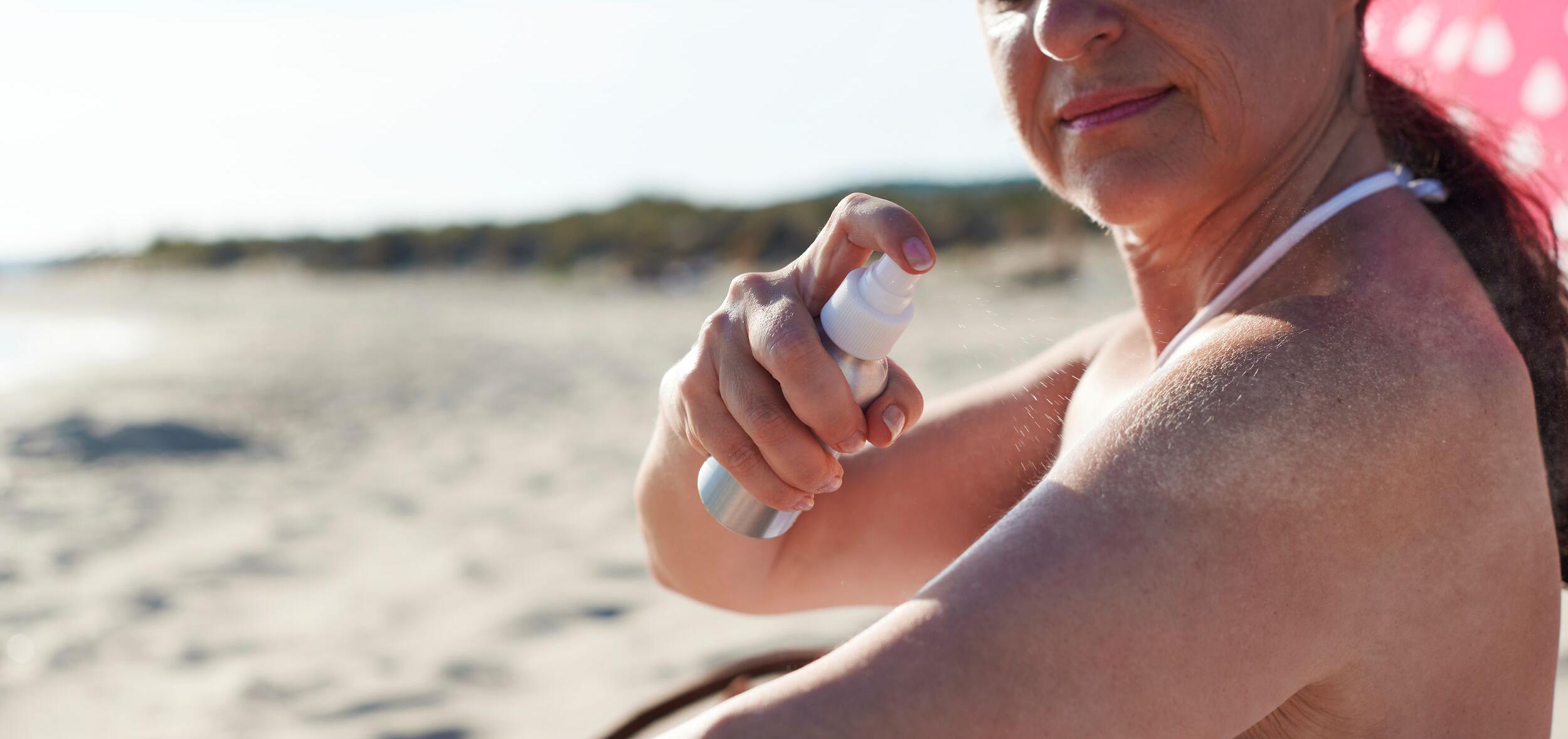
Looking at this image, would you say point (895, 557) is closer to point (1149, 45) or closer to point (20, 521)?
point (1149, 45)

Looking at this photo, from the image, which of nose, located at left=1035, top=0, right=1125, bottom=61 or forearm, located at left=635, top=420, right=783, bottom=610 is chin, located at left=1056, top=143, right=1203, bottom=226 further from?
forearm, located at left=635, top=420, right=783, bottom=610

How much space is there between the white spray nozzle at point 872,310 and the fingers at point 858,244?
0.01 m

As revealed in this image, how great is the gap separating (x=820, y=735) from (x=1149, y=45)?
2.38 ft

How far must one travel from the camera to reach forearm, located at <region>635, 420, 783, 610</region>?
1460 millimetres

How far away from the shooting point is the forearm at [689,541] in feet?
4.79

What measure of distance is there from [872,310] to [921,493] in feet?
2.45

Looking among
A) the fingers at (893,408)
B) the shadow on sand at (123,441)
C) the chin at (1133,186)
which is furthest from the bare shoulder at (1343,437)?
the shadow on sand at (123,441)

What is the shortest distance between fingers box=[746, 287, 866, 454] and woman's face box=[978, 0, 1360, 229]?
41cm

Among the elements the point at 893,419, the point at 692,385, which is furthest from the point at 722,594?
the point at 893,419

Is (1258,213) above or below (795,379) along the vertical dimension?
→ below

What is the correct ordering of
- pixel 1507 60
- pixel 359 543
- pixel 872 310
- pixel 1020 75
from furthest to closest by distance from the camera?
pixel 359 543
pixel 1507 60
pixel 1020 75
pixel 872 310

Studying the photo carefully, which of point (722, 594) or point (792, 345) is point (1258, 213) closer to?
point (792, 345)

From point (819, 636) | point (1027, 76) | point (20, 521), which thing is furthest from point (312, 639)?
point (1027, 76)

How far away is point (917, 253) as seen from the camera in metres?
0.90
